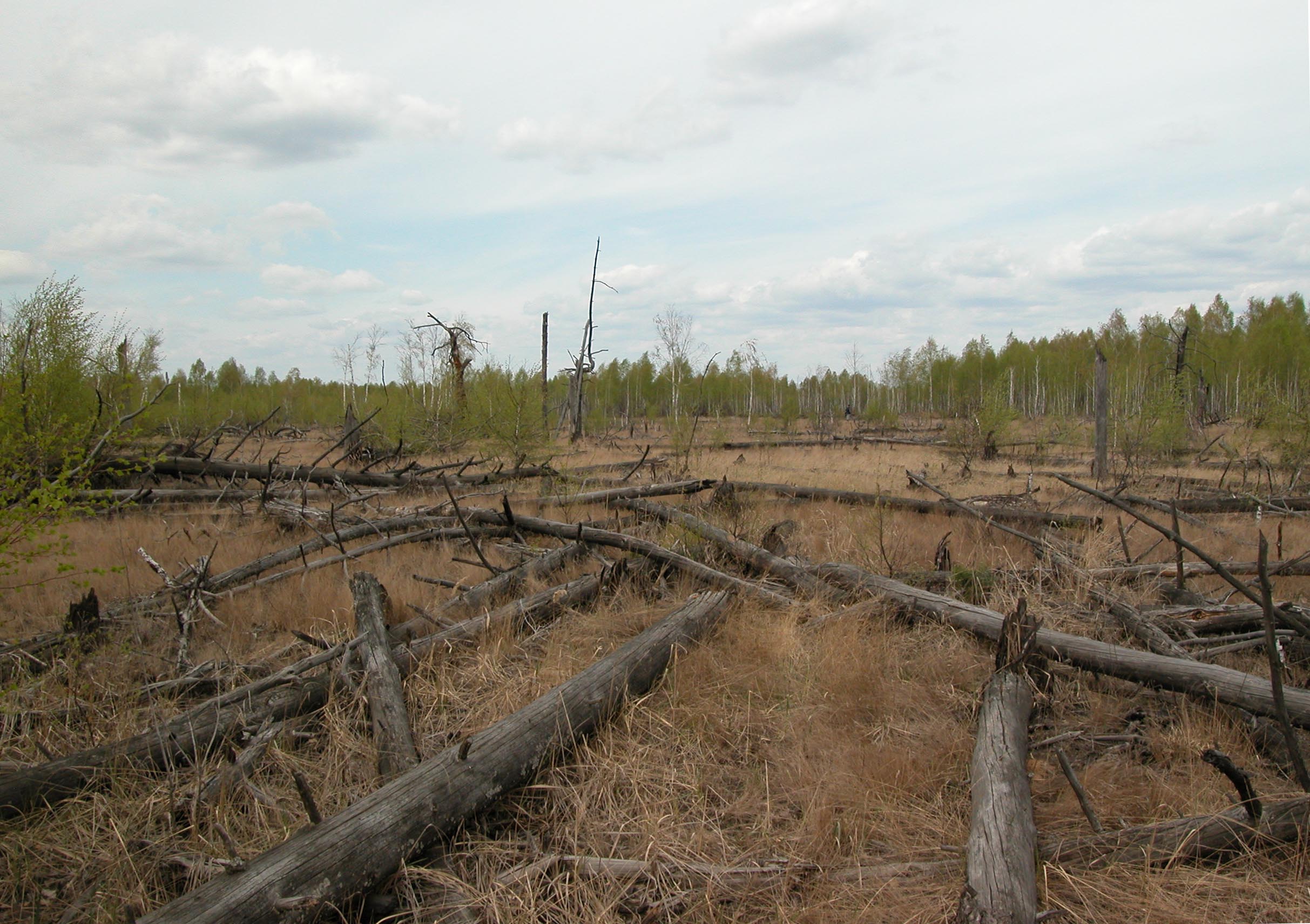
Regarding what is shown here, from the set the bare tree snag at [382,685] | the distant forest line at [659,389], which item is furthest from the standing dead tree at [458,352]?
the bare tree snag at [382,685]

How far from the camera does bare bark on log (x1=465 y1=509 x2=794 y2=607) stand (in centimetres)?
548

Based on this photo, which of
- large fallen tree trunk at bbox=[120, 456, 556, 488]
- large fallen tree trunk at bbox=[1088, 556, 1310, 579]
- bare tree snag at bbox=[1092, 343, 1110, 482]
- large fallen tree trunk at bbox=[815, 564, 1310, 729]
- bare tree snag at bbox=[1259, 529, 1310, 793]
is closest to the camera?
bare tree snag at bbox=[1259, 529, 1310, 793]

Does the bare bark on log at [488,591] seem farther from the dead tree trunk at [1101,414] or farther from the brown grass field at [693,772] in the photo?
the dead tree trunk at [1101,414]

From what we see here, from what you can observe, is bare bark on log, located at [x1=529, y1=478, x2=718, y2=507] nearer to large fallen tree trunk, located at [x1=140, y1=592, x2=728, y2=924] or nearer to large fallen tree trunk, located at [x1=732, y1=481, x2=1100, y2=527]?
large fallen tree trunk, located at [x1=732, y1=481, x2=1100, y2=527]

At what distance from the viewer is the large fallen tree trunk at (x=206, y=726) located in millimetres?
3188

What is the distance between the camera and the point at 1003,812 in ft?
8.95

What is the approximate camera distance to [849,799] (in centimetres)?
321

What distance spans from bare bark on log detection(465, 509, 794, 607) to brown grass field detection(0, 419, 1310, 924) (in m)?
0.24

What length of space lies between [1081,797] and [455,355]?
18427mm

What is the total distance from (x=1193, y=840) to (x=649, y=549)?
152 inches

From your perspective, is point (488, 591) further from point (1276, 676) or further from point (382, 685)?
point (1276, 676)

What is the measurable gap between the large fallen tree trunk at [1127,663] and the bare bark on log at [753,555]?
0.42 metres

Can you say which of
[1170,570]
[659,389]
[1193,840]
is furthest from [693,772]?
[659,389]

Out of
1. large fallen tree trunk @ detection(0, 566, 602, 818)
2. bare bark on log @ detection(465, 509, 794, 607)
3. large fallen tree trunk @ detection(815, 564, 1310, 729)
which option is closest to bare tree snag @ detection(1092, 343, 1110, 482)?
large fallen tree trunk @ detection(815, 564, 1310, 729)
